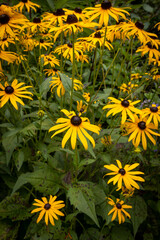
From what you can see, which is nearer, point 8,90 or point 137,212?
point 8,90

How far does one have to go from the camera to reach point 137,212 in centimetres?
168

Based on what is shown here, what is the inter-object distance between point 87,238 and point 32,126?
101 cm

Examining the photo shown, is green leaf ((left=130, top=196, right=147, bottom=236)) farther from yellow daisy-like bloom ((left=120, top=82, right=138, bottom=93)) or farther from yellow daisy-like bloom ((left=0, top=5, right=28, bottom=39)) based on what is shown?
yellow daisy-like bloom ((left=0, top=5, right=28, bottom=39))

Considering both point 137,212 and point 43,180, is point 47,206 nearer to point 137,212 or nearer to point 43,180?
point 43,180

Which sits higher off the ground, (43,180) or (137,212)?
(43,180)

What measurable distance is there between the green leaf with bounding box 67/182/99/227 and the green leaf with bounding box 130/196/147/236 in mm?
501

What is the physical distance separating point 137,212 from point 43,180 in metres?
0.85

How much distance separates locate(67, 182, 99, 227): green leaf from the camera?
1.30 metres

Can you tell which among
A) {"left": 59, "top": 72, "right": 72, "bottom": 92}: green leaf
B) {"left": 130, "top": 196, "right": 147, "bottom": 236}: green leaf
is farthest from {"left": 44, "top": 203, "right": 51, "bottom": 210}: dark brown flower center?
{"left": 59, "top": 72, "right": 72, "bottom": 92}: green leaf

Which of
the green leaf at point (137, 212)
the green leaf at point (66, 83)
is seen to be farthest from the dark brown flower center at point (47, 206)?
the green leaf at point (66, 83)

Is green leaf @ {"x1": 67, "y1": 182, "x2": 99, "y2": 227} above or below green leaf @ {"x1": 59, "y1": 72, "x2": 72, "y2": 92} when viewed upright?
below

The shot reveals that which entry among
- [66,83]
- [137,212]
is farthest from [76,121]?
[137,212]

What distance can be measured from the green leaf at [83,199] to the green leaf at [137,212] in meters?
0.50

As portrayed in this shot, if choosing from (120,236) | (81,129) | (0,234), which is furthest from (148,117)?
(0,234)
